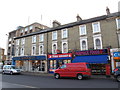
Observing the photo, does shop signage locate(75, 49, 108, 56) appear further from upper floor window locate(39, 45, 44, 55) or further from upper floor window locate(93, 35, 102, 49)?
upper floor window locate(39, 45, 44, 55)

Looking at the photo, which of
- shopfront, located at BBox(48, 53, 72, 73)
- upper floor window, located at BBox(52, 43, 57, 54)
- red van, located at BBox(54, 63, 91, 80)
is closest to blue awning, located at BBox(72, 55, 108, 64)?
shopfront, located at BBox(48, 53, 72, 73)

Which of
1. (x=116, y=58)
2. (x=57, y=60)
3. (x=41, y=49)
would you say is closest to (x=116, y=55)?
(x=116, y=58)

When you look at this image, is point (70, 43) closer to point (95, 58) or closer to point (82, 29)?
point (82, 29)

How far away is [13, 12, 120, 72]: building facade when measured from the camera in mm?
16062

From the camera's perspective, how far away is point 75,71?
12.8 meters

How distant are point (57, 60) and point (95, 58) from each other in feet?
24.5

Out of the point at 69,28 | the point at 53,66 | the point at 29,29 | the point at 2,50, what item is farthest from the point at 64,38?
the point at 2,50

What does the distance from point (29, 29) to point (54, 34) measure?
46.5 feet

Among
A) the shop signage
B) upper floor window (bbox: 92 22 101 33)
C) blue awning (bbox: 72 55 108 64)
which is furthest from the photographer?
upper floor window (bbox: 92 22 101 33)

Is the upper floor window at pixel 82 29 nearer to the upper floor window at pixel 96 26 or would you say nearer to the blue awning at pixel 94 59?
the upper floor window at pixel 96 26

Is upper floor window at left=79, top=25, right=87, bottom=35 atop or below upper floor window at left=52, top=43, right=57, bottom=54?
atop

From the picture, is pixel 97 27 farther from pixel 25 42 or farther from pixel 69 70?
Answer: pixel 25 42

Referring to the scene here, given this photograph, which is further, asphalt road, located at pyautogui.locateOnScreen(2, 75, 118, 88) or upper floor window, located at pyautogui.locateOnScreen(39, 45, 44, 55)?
upper floor window, located at pyautogui.locateOnScreen(39, 45, 44, 55)

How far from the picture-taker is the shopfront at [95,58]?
15.4 m
